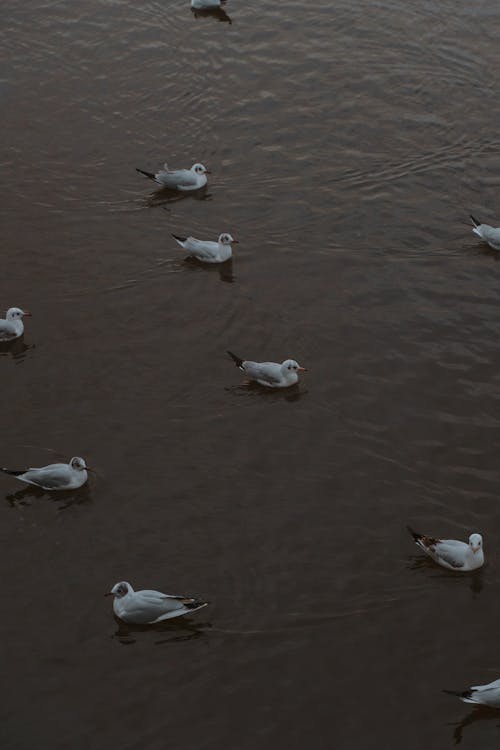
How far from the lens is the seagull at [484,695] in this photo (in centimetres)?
1146

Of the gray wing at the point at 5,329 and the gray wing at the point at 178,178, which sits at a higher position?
the gray wing at the point at 178,178

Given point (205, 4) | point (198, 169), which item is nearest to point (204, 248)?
point (198, 169)

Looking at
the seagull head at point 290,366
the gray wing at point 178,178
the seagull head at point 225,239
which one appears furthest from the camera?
the gray wing at point 178,178

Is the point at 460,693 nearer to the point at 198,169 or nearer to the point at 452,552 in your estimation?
the point at 452,552

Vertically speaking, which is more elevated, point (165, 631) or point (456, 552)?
point (456, 552)

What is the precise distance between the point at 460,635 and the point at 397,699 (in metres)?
1.19

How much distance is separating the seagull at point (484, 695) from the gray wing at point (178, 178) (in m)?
11.5

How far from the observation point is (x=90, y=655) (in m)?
12.2

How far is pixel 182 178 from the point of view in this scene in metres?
20.3

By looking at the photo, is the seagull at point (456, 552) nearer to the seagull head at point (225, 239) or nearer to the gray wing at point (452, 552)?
the gray wing at point (452, 552)

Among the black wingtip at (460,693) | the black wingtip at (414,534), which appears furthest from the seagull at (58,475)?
the black wingtip at (460,693)

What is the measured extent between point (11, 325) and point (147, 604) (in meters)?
5.99

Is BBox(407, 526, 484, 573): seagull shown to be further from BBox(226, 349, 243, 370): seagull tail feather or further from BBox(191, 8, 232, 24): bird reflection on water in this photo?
BBox(191, 8, 232, 24): bird reflection on water

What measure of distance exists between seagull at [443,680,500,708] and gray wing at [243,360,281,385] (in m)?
5.75
